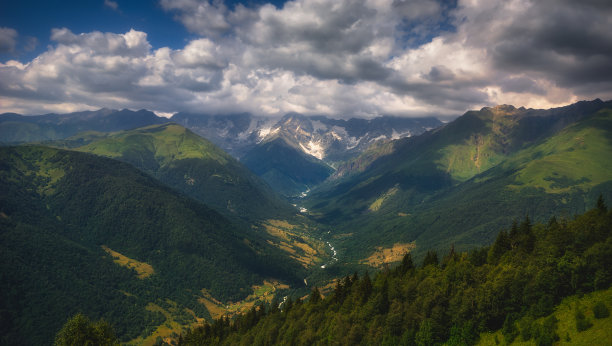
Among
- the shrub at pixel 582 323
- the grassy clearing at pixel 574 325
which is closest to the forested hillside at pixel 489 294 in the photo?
the shrub at pixel 582 323

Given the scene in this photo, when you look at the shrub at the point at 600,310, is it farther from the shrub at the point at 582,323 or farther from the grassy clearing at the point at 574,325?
the shrub at the point at 582,323

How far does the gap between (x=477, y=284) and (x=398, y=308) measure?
1885 cm

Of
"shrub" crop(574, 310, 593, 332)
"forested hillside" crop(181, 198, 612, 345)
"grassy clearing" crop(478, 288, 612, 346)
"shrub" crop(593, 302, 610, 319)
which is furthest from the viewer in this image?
"forested hillside" crop(181, 198, 612, 345)

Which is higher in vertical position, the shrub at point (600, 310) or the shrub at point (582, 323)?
the shrub at point (600, 310)

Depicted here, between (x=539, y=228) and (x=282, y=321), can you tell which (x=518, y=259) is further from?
(x=282, y=321)

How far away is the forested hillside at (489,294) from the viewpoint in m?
60.1

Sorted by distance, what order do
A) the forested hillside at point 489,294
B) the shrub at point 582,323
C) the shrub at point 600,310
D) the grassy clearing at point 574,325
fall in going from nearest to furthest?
the grassy clearing at point 574,325 → the shrub at point 582,323 → the shrub at point 600,310 → the forested hillside at point 489,294

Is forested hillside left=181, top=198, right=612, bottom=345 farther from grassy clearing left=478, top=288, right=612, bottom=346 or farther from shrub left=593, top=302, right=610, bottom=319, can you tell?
grassy clearing left=478, top=288, right=612, bottom=346

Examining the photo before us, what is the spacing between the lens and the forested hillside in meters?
60.1

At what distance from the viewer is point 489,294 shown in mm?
67688

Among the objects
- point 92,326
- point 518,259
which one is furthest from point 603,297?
Result: point 92,326

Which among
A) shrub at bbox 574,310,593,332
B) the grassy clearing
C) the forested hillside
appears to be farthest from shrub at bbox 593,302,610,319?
shrub at bbox 574,310,593,332

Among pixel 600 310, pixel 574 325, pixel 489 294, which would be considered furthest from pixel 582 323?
pixel 489 294

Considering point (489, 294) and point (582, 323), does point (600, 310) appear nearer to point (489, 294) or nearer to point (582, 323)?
point (582, 323)
